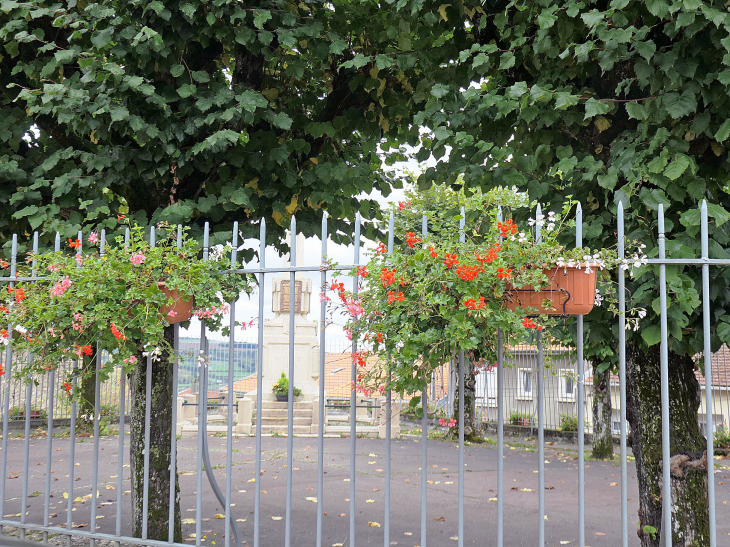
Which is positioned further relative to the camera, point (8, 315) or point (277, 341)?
point (277, 341)

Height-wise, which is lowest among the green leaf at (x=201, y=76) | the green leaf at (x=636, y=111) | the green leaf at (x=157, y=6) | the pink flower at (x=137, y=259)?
the pink flower at (x=137, y=259)

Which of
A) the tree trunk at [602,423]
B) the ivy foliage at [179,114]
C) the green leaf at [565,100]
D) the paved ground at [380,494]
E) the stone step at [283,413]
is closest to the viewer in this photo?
the green leaf at [565,100]

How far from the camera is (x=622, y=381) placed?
3242 millimetres

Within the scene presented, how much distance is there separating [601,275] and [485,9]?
2.30 metres

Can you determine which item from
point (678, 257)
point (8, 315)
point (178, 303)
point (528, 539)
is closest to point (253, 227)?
point (178, 303)

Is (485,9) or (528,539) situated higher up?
(485,9)

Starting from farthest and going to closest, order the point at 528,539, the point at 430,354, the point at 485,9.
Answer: the point at 528,539
the point at 485,9
the point at 430,354

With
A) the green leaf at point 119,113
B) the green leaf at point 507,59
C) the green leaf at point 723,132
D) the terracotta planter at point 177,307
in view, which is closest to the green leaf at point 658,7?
the green leaf at point 723,132

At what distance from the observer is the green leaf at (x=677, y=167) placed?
3.45 m

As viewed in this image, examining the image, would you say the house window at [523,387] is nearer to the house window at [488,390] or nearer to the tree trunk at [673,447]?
the house window at [488,390]

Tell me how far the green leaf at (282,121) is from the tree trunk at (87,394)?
2.16m

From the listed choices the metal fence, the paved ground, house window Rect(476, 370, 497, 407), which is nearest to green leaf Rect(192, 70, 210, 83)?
the metal fence

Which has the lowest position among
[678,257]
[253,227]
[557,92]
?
[678,257]

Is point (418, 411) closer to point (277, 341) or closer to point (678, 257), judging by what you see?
point (678, 257)
